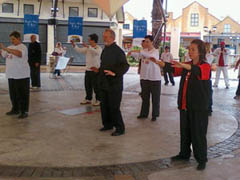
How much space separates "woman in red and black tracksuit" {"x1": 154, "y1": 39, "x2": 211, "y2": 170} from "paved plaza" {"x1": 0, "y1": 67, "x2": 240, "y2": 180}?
401 millimetres

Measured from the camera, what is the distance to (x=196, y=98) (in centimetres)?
403

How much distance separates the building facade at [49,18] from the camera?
24.2 m

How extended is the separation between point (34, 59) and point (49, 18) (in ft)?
46.8

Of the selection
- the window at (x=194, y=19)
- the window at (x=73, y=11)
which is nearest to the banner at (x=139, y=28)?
the window at (x=73, y=11)

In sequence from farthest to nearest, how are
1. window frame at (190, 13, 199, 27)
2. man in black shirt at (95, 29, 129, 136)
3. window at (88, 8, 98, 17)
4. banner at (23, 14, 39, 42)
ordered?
window frame at (190, 13, 199, 27), window at (88, 8, 98, 17), banner at (23, 14, 39, 42), man in black shirt at (95, 29, 129, 136)

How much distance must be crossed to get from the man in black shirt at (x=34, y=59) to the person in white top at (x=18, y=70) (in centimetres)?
366

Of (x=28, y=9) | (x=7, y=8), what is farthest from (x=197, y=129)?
(x=28, y=9)

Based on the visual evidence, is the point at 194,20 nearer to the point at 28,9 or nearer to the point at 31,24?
the point at 28,9

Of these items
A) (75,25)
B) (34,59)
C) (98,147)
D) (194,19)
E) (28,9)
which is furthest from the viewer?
(194,19)

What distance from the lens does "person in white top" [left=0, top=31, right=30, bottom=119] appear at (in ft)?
21.3

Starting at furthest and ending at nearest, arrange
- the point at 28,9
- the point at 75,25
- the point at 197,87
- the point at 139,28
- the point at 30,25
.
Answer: the point at 28,9, the point at 30,25, the point at 75,25, the point at 139,28, the point at 197,87

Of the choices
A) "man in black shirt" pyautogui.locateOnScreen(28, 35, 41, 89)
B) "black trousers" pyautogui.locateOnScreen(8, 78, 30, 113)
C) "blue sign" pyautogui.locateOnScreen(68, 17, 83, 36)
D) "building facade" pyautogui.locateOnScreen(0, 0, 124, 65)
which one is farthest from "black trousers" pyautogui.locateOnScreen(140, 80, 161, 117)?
"building facade" pyautogui.locateOnScreen(0, 0, 124, 65)

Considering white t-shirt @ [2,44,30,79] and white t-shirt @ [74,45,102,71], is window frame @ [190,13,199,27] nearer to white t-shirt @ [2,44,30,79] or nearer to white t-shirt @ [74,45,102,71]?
white t-shirt @ [74,45,102,71]

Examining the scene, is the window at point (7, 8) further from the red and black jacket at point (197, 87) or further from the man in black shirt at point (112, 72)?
the red and black jacket at point (197, 87)
